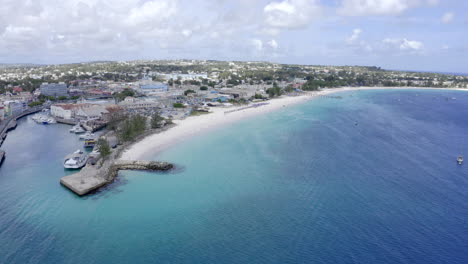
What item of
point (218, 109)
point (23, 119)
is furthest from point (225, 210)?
point (23, 119)

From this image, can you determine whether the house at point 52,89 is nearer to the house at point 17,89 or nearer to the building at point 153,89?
the house at point 17,89

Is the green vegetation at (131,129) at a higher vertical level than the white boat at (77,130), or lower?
higher

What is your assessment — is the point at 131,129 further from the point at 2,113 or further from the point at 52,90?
the point at 52,90

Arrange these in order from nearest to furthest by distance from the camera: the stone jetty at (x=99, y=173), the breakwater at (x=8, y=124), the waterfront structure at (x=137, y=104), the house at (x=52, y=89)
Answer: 1. the stone jetty at (x=99, y=173)
2. the breakwater at (x=8, y=124)
3. the waterfront structure at (x=137, y=104)
4. the house at (x=52, y=89)

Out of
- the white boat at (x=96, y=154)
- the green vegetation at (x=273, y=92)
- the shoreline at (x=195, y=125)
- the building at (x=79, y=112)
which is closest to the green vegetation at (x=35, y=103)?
the building at (x=79, y=112)

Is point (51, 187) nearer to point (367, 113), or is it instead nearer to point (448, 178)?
point (448, 178)

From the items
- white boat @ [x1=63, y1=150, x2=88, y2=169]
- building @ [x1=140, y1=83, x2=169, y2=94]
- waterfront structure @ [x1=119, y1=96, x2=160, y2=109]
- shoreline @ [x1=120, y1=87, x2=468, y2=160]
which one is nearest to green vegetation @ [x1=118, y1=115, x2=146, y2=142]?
shoreline @ [x1=120, y1=87, x2=468, y2=160]
